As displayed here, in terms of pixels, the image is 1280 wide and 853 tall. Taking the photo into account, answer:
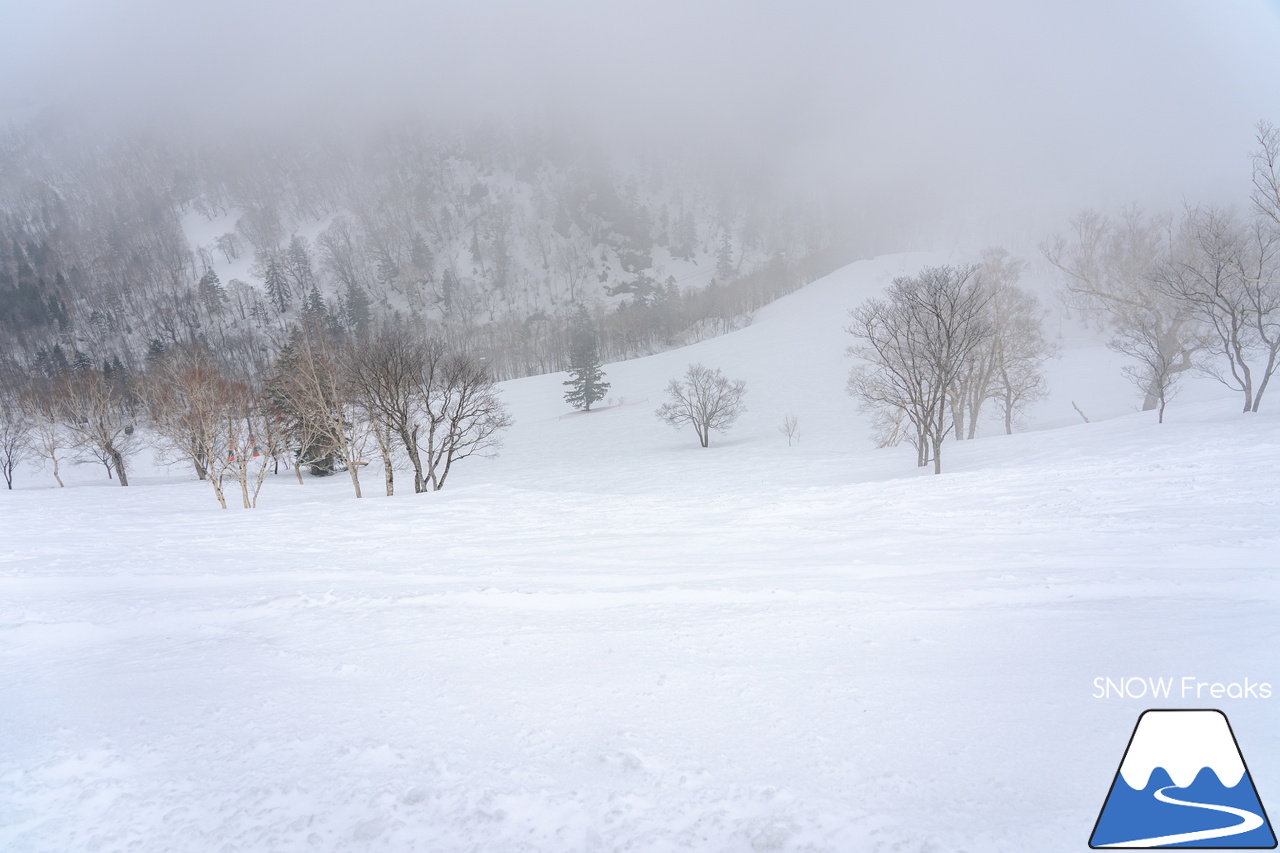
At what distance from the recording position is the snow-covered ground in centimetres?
220

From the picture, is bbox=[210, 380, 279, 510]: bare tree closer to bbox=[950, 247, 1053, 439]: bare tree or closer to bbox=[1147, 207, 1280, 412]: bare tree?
bbox=[950, 247, 1053, 439]: bare tree

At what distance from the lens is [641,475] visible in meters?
29.4

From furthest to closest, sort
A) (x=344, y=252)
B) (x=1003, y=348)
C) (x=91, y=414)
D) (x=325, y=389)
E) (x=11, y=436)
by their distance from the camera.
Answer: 1. (x=344, y=252)
2. (x=11, y=436)
3. (x=91, y=414)
4. (x=1003, y=348)
5. (x=325, y=389)

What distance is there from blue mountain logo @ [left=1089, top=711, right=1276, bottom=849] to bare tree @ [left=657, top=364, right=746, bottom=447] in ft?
128

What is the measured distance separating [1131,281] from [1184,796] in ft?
118

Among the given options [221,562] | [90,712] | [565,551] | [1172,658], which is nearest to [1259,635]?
[1172,658]

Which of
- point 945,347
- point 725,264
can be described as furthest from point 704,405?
point 725,264

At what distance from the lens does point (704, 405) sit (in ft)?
139

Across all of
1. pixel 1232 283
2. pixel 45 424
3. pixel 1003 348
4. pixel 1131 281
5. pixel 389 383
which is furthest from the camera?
pixel 45 424

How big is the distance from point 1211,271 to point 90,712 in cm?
3352

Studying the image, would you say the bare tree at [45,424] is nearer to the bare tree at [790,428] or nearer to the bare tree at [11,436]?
the bare tree at [11,436]

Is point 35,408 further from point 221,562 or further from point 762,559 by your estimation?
point 762,559

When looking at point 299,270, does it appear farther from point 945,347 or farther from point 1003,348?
point 945,347

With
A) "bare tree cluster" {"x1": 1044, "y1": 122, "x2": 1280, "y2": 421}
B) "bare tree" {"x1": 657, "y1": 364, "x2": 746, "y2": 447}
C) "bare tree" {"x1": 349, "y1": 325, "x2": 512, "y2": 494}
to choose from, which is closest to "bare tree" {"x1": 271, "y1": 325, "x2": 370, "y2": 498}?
"bare tree" {"x1": 349, "y1": 325, "x2": 512, "y2": 494}
